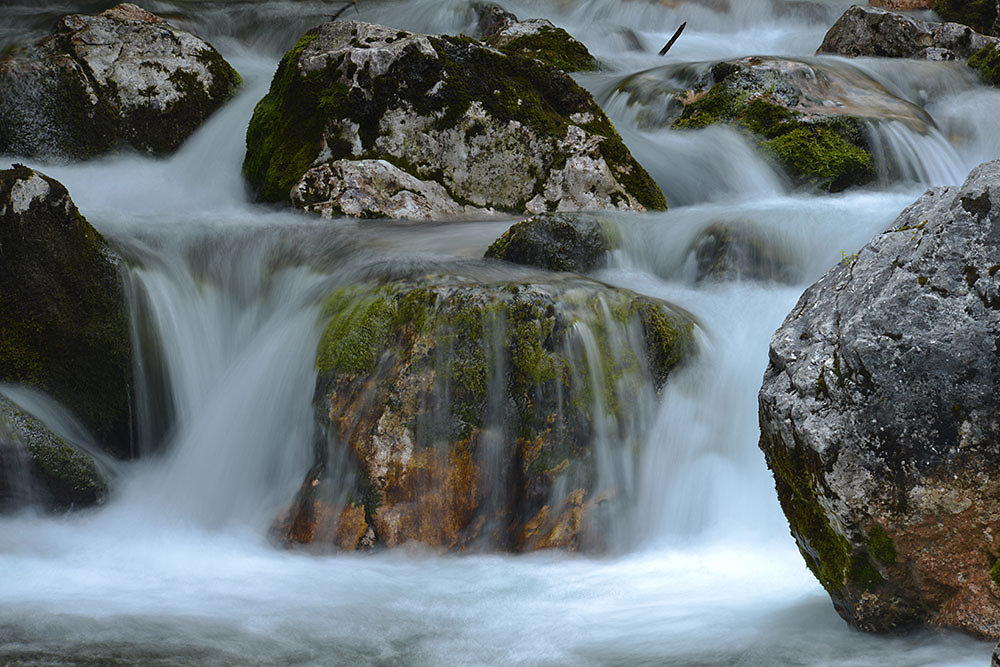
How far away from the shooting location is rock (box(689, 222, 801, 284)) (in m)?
6.33

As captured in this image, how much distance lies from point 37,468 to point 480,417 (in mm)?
2444

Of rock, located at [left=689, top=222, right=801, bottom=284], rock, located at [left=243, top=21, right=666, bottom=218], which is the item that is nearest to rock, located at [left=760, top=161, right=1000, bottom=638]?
rock, located at [left=689, top=222, right=801, bottom=284]

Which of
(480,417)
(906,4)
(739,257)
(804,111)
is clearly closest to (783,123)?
(804,111)

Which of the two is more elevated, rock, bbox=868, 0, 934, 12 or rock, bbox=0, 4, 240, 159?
rock, bbox=868, 0, 934, 12

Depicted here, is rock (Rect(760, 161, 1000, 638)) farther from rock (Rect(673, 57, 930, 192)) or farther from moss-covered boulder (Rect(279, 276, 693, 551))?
rock (Rect(673, 57, 930, 192))

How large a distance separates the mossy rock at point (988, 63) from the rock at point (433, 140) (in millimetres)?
7177

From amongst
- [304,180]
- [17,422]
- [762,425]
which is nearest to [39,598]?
[17,422]

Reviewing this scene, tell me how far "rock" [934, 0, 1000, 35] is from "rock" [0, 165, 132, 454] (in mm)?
16338

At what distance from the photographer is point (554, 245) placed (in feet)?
19.5

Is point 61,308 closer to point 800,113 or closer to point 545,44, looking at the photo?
point 800,113

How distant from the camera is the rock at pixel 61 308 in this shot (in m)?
5.38

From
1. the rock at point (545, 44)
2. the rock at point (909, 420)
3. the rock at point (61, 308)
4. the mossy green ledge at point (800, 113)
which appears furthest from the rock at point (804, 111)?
the rock at point (909, 420)

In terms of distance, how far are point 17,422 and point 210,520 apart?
1.17 meters

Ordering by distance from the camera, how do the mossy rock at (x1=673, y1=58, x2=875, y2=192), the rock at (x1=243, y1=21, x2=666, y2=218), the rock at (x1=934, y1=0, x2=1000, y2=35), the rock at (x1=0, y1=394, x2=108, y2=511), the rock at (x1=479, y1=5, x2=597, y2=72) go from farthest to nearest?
the rock at (x1=934, y1=0, x2=1000, y2=35)
the rock at (x1=479, y1=5, x2=597, y2=72)
the mossy rock at (x1=673, y1=58, x2=875, y2=192)
the rock at (x1=243, y1=21, x2=666, y2=218)
the rock at (x1=0, y1=394, x2=108, y2=511)
